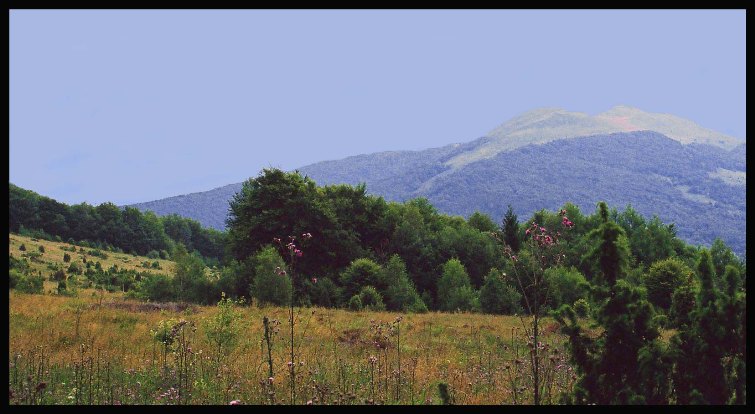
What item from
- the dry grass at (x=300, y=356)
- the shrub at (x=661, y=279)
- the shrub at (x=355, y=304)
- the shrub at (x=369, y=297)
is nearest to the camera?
the dry grass at (x=300, y=356)

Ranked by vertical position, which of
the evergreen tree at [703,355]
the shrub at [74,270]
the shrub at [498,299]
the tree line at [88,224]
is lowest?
the shrub at [498,299]

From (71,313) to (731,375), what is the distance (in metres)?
20.6

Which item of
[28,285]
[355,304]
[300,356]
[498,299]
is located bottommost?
[498,299]

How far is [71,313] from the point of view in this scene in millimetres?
21734

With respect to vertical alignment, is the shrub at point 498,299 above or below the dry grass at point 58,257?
below

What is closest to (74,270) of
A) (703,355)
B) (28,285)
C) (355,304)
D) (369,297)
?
(28,285)

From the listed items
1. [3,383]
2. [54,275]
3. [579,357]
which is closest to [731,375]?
[579,357]

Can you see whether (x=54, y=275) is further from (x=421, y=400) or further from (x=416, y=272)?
(x=421, y=400)

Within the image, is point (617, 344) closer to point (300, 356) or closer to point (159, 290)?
point (300, 356)

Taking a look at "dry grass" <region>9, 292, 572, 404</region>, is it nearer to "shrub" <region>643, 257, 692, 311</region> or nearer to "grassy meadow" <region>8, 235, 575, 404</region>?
"grassy meadow" <region>8, 235, 575, 404</region>

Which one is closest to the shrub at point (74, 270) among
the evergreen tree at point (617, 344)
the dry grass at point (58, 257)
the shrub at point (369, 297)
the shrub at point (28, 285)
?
the dry grass at point (58, 257)

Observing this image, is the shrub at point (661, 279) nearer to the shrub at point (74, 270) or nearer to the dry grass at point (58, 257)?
the dry grass at point (58, 257)

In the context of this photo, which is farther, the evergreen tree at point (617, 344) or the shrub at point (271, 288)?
the shrub at point (271, 288)

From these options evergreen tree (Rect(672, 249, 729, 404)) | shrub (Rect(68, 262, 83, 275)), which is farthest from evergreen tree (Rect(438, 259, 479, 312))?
evergreen tree (Rect(672, 249, 729, 404))
